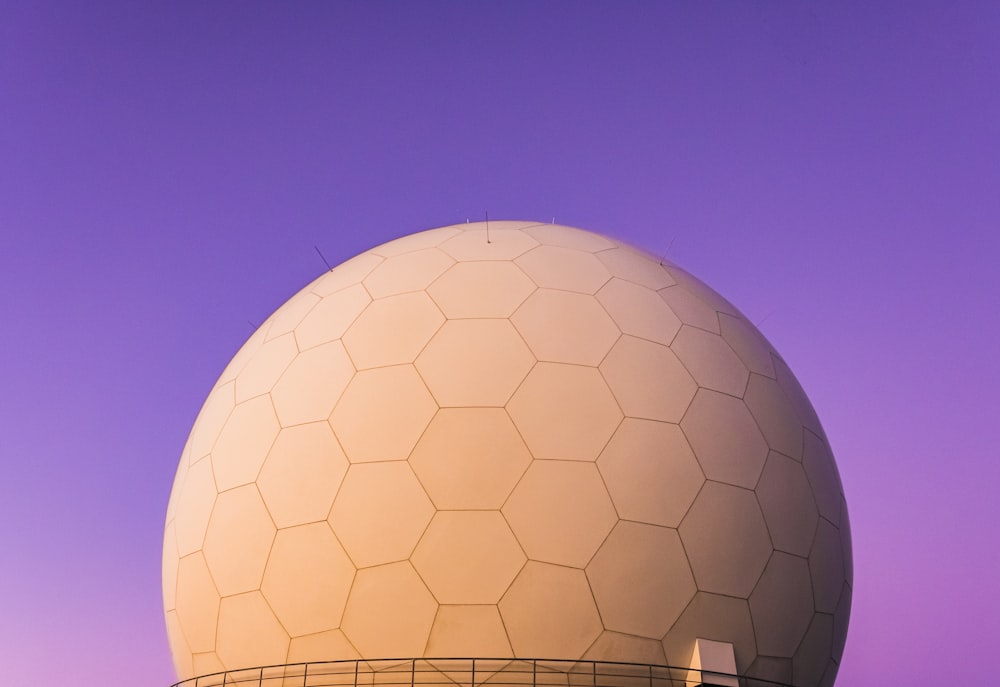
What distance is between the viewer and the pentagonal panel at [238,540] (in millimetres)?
8164

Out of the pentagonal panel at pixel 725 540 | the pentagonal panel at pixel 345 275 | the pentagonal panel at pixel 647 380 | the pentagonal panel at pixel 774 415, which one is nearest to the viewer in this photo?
the pentagonal panel at pixel 725 540

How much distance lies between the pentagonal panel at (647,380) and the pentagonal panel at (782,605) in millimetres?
1666

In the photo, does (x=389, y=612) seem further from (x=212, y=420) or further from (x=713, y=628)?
(x=212, y=420)

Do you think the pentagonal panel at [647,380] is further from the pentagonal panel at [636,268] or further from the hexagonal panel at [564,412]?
the pentagonal panel at [636,268]

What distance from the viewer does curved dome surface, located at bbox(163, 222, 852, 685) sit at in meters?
7.48

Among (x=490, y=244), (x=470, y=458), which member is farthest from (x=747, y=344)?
(x=470, y=458)

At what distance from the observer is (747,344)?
32.0 ft

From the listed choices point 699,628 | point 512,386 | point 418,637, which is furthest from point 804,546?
point 418,637

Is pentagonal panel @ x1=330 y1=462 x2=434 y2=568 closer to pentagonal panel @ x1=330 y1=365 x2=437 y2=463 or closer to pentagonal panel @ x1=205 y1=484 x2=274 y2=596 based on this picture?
pentagonal panel @ x1=330 y1=365 x2=437 y2=463

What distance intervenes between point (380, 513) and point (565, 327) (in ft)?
7.90

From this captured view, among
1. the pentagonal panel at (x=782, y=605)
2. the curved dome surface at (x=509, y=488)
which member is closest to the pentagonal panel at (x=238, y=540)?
the curved dome surface at (x=509, y=488)

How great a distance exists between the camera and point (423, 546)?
24.7 feet

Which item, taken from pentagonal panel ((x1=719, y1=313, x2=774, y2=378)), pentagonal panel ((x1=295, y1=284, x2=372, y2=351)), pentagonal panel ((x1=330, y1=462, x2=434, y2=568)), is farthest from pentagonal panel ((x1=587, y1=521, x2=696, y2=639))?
pentagonal panel ((x1=295, y1=284, x2=372, y2=351))

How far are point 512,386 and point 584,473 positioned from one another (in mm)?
998
